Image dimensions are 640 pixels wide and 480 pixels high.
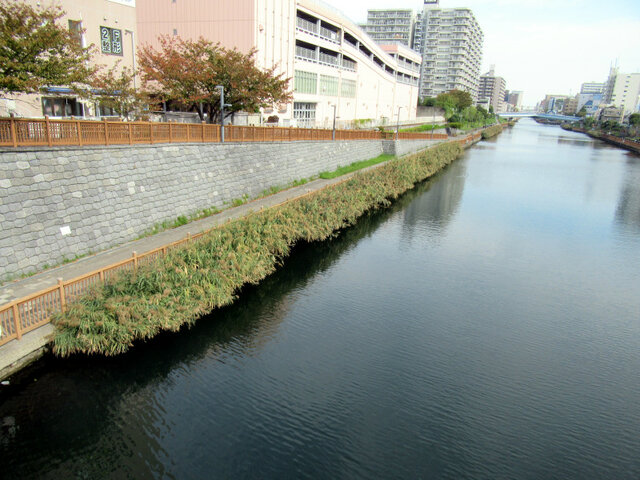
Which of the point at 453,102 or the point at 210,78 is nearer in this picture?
the point at 210,78

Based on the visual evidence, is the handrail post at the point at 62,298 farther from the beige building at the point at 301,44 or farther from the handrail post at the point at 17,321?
the beige building at the point at 301,44

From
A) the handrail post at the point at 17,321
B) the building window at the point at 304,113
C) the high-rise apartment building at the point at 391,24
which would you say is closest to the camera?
the handrail post at the point at 17,321

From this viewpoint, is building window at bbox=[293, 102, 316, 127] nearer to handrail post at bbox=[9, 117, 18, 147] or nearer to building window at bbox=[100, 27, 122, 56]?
building window at bbox=[100, 27, 122, 56]

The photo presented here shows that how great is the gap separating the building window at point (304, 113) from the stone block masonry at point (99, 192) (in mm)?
21858

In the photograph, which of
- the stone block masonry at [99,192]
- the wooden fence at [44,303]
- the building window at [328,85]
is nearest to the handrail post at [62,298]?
the wooden fence at [44,303]

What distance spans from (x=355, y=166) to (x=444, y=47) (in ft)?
389

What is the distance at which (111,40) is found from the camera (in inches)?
1268

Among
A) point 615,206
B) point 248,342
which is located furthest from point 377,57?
point 248,342

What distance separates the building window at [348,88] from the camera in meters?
56.4

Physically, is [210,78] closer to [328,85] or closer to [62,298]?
[62,298]

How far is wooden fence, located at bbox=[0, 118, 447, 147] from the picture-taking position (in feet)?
45.1

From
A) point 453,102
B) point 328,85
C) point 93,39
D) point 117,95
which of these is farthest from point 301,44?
point 453,102

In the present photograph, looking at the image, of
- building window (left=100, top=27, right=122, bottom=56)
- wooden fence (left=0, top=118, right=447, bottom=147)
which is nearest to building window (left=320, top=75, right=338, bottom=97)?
building window (left=100, top=27, right=122, bottom=56)

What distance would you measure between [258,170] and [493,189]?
24209 millimetres
